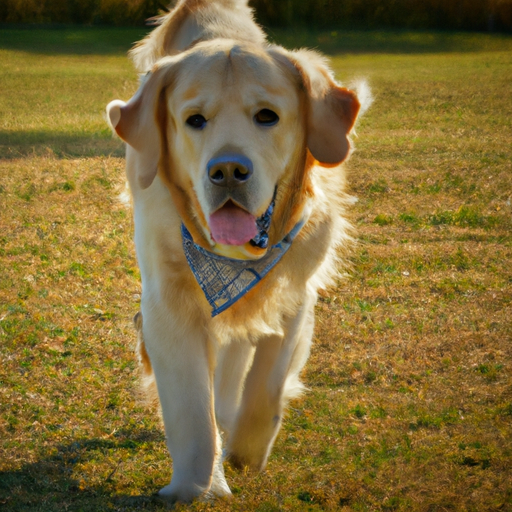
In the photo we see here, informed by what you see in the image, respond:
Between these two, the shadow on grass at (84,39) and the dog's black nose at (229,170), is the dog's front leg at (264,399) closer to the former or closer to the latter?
the dog's black nose at (229,170)

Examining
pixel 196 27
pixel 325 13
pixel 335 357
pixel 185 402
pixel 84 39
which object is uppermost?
pixel 196 27

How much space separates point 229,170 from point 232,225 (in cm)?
29

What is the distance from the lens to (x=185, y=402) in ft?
10.9

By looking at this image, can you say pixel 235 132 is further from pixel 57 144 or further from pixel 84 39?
pixel 84 39

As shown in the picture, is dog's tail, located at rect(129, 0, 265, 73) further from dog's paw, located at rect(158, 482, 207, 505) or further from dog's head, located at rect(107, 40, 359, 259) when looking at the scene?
dog's paw, located at rect(158, 482, 207, 505)

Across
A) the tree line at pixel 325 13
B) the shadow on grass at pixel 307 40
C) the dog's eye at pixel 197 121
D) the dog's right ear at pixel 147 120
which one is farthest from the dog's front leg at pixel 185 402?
the shadow on grass at pixel 307 40

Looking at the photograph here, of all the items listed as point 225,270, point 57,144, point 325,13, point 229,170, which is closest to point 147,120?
point 229,170

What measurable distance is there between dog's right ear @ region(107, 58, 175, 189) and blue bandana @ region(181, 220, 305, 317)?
1.13ft

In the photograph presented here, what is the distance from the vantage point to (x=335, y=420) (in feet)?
13.6

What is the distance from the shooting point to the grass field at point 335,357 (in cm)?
337

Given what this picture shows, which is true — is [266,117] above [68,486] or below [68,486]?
above

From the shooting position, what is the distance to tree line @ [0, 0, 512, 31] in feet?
87.5

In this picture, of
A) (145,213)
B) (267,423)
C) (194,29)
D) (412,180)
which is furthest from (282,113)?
(412,180)

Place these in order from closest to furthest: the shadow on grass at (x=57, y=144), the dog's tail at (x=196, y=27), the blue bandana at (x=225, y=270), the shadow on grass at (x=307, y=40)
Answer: the blue bandana at (x=225, y=270) < the dog's tail at (x=196, y=27) < the shadow on grass at (x=57, y=144) < the shadow on grass at (x=307, y=40)
